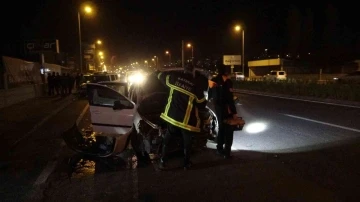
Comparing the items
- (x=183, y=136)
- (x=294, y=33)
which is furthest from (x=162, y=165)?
(x=294, y=33)

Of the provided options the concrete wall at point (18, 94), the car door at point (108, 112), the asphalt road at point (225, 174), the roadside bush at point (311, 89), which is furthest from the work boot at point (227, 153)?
the roadside bush at point (311, 89)

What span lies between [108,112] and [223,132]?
9.63 ft

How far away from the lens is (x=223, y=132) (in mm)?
8266

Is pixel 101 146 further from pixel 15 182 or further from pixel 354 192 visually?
pixel 354 192

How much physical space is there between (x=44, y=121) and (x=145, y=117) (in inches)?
324

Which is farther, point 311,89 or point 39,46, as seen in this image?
point 39,46

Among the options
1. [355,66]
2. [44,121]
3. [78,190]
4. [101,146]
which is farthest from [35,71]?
[355,66]

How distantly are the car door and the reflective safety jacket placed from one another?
275 cm

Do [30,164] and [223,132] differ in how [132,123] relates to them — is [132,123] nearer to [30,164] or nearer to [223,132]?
[223,132]

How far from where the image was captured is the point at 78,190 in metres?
6.36

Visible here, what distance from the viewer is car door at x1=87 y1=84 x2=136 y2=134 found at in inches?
383

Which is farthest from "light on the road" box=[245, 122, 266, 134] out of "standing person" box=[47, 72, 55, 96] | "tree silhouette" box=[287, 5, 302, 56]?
"tree silhouette" box=[287, 5, 302, 56]

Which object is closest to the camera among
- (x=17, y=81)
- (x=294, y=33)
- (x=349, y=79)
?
(x=17, y=81)

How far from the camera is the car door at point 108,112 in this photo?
31.9 ft
